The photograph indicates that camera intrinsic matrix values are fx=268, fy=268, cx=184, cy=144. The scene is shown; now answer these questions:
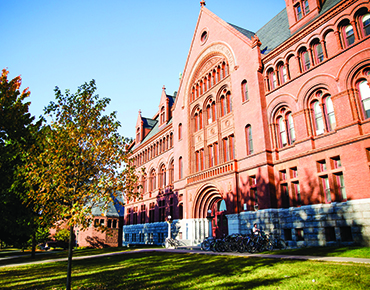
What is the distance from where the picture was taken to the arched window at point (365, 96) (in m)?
15.4

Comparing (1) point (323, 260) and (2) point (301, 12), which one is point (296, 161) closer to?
(1) point (323, 260)

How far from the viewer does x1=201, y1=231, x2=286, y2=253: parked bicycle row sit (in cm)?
1630

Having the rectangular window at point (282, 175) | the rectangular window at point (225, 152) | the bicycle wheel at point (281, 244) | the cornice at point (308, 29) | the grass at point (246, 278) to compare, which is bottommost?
the grass at point (246, 278)

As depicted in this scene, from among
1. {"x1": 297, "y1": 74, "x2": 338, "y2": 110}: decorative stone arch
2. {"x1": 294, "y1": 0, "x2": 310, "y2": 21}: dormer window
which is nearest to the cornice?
{"x1": 294, "y1": 0, "x2": 310, "y2": 21}: dormer window

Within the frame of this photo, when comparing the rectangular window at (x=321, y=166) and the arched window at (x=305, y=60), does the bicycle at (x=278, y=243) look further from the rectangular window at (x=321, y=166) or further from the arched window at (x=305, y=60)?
the arched window at (x=305, y=60)

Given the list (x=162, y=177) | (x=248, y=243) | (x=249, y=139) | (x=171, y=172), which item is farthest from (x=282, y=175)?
(x=162, y=177)

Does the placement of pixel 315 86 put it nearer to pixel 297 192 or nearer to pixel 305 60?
pixel 305 60

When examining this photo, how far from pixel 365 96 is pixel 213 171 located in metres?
13.6

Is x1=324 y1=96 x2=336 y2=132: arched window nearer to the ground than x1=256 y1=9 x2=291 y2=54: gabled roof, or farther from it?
nearer to the ground

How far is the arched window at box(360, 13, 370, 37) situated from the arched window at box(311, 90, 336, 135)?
4.05 metres

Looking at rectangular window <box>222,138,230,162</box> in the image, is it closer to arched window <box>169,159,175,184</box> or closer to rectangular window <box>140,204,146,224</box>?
arched window <box>169,159,175,184</box>

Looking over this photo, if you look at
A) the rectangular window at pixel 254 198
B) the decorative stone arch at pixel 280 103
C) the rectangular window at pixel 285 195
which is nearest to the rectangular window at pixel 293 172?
the rectangular window at pixel 285 195

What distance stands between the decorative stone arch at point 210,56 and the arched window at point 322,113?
9149mm

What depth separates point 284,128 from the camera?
805 inches
